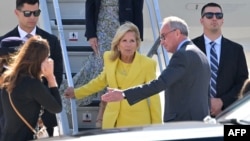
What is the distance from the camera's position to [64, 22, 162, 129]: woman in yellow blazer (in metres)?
5.78

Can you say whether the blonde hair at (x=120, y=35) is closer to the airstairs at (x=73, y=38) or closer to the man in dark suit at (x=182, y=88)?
the airstairs at (x=73, y=38)

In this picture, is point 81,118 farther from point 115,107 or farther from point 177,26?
point 177,26

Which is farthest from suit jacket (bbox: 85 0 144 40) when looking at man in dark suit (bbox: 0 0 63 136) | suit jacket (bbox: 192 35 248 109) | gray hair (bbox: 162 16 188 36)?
gray hair (bbox: 162 16 188 36)

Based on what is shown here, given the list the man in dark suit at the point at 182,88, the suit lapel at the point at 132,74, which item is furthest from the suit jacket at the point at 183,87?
the suit lapel at the point at 132,74

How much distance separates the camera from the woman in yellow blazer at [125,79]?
5.78 metres

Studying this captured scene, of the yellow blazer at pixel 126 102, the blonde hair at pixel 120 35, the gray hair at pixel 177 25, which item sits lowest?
the yellow blazer at pixel 126 102

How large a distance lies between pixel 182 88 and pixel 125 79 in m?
0.88

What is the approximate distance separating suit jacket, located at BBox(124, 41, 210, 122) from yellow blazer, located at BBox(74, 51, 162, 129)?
59 cm

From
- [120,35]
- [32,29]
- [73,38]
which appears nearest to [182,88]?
[120,35]

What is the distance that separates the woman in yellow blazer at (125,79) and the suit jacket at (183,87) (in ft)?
1.95

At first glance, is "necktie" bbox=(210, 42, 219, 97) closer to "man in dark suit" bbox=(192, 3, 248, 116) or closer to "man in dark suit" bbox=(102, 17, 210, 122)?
"man in dark suit" bbox=(192, 3, 248, 116)

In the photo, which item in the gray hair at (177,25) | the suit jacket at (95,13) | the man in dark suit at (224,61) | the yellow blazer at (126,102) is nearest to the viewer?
the gray hair at (177,25)

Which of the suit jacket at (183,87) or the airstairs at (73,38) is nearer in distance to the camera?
the suit jacket at (183,87)

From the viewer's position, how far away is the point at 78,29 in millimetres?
7094
